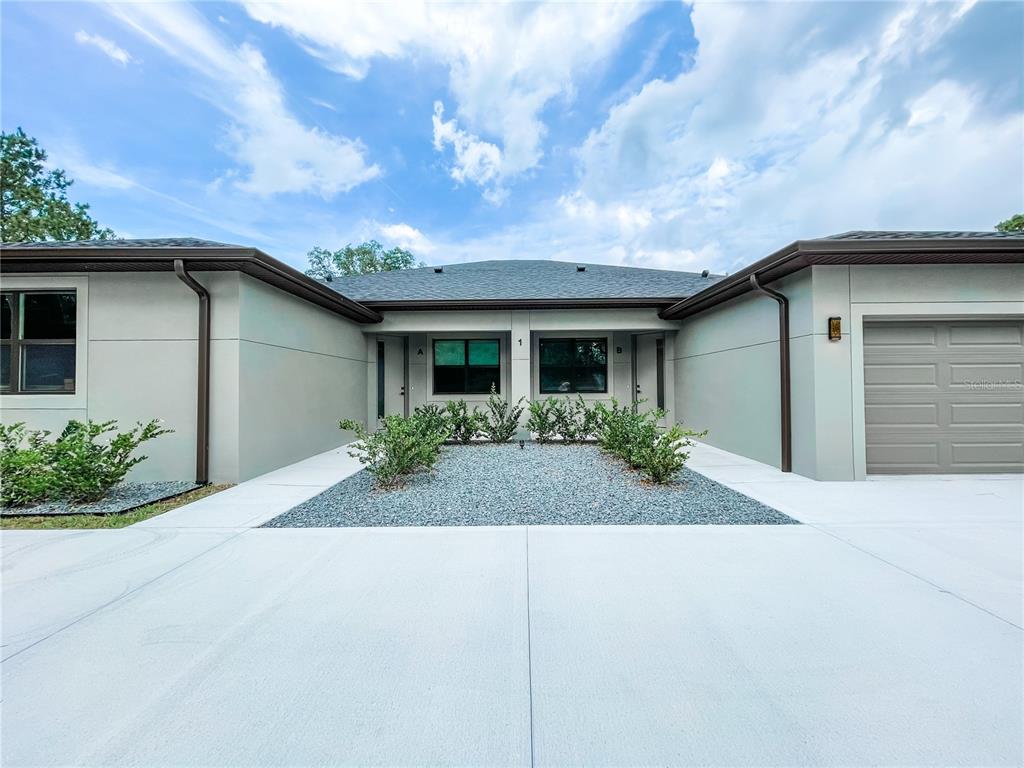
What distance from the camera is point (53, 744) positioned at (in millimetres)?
1614

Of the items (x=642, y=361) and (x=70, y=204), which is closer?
(x=642, y=361)

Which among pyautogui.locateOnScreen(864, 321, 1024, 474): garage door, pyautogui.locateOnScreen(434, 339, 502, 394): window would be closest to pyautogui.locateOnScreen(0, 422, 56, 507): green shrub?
pyautogui.locateOnScreen(434, 339, 502, 394): window

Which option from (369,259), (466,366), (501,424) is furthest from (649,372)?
(369,259)

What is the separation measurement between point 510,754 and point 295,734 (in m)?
0.86

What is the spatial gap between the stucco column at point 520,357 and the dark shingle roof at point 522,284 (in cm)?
53

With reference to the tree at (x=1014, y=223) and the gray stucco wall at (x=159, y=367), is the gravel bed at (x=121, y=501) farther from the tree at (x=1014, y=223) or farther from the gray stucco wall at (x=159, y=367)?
the tree at (x=1014, y=223)

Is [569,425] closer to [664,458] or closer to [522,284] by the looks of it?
[664,458]

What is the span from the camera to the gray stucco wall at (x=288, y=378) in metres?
5.91

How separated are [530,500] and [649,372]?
7.72 meters

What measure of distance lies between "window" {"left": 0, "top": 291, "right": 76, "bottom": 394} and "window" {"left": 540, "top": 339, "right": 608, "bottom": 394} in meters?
9.13

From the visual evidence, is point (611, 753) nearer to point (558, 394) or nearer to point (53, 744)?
point (53, 744)

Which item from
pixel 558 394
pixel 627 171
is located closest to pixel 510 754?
pixel 558 394

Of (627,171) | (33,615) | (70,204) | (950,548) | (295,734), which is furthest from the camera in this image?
(70,204)

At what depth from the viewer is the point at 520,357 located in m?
9.55
